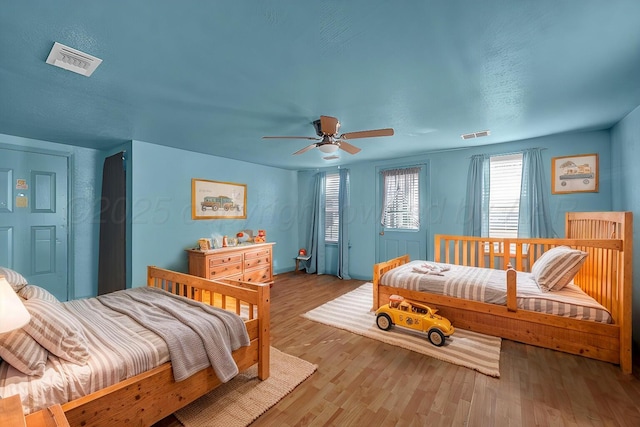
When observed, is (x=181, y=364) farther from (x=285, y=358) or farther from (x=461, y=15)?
(x=461, y=15)

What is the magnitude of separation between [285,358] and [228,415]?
77cm

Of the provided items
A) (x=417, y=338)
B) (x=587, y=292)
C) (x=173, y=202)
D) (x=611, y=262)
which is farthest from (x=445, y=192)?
(x=173, y=202)

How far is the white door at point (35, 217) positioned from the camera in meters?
3.56

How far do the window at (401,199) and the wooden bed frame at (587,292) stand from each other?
1.43 metres

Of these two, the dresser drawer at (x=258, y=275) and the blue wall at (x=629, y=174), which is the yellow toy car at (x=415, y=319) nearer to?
the blue wall at (x=629, y=174)

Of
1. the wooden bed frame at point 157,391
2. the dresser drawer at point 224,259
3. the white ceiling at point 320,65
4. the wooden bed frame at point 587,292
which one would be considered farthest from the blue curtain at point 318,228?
the wooden bed frame at point 157,391

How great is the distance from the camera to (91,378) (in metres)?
1.45

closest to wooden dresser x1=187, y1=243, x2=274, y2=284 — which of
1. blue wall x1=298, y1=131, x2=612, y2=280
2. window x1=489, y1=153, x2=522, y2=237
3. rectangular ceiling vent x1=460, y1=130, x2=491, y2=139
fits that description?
blue wall x1=298, y1=131, x2=612, y2=280

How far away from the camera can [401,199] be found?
5219 mm

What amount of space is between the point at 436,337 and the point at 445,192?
8.72ft

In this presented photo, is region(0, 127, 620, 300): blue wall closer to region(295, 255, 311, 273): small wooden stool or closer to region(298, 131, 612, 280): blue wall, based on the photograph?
region(298, 131, 612, 280): blue wall

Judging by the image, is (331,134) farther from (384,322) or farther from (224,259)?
(224,259)

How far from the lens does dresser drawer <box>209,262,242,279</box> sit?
4312 mm

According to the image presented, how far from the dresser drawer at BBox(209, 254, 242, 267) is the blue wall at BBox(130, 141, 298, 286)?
1.91 ft
